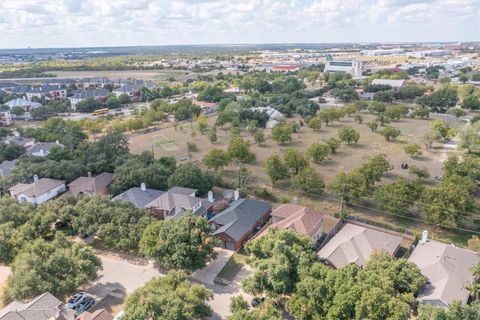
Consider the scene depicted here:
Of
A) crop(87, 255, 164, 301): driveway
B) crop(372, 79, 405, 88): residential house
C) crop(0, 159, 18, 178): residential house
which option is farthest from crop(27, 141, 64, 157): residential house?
crop(372, 79, 405, 88): residential house

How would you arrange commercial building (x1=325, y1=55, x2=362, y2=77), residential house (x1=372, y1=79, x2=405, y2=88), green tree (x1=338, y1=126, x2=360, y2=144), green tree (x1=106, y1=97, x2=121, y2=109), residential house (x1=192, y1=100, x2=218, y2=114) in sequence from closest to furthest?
green tree (x1=338, y1=126, x2=360, y2=144)
residential house (x1=192, y1=100, x2=218, y2=114)
green tree (x1=106, y1=97, x2=121, y2=109)
residential house (x1=372, y1=79, x2=405, y2=88)
commercial building (x1=325, y1=55, x2=362, y2=77)

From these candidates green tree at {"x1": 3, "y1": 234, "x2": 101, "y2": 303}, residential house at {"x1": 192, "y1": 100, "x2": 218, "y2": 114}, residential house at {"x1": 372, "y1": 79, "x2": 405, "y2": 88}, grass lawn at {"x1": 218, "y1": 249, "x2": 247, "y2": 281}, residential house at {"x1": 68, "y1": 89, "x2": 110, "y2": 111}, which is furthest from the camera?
residential house at {"x1": 372, "y1": 79, "x2": 405, "y2": 88}

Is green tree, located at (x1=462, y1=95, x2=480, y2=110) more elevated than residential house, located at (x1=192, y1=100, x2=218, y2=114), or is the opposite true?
green tree, located at (x1=462, y1=95, x2=480, y2=110)

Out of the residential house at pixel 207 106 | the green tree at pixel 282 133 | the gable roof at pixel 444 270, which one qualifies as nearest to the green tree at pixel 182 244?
the gable roof at pixel 444 270

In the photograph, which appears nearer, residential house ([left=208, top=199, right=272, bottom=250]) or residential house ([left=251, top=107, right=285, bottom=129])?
residential house ([left=208, top=199, right=272, bottom=250])

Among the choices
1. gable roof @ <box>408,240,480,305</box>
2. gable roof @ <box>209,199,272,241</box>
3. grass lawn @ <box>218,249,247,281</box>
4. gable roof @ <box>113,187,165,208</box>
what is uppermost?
gable roof @ <box>113,187,165,208</box>

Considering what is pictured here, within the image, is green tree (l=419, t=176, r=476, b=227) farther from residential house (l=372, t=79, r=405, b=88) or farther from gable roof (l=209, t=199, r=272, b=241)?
residential house (l=372, t=79, r=405, b=88)

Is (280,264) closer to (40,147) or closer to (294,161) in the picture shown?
(294,161)

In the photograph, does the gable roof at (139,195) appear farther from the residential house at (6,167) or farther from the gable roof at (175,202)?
the residential house at (6,167)
